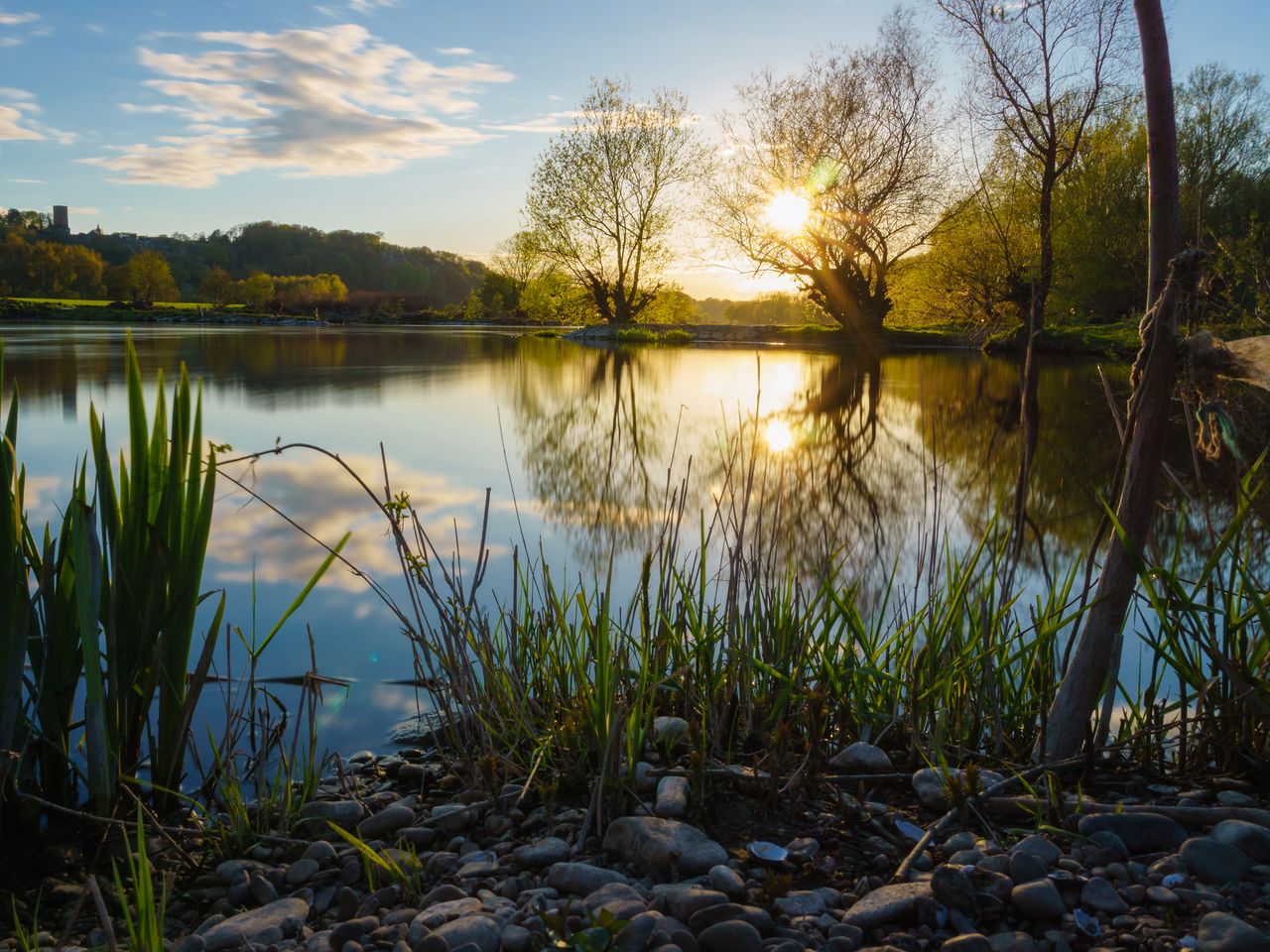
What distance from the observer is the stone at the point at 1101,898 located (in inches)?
52.7

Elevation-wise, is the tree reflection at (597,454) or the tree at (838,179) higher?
the tree at (838,179)

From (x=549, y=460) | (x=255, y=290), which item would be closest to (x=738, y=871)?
(x=549, y=460)

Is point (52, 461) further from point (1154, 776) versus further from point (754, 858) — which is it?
point (1154, 776)

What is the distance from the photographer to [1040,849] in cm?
148

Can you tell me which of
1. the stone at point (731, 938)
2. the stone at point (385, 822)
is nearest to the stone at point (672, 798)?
the stone at point (731, 938)

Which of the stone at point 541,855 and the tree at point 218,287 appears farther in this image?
the tree at point 218,287

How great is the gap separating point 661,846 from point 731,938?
287 millimetres

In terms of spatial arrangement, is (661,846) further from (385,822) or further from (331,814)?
(331,814)

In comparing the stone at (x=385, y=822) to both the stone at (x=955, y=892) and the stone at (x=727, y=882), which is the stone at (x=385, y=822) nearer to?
the stone at (x=727, y=882)

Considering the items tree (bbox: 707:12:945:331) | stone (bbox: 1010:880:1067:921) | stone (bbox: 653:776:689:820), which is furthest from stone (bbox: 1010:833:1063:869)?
tree (bbox: 707:12:945:331)

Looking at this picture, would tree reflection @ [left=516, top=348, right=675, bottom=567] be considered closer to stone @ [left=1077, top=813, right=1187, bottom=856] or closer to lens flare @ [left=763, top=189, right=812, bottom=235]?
stone @ [left=1077, top=813, right=1187, bottom=856]

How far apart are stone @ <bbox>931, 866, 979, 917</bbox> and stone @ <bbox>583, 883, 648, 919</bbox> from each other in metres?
0.45

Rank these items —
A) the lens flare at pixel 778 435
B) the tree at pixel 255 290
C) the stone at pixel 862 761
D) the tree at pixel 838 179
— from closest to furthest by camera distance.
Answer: the stone at pixel 862 761, the lens flare at pixel 778 435, the tree at pixel 838 179, the tree at pixel 255 290

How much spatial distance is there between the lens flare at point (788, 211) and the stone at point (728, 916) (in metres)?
23.1
